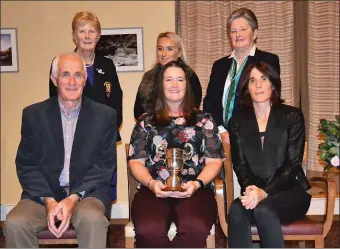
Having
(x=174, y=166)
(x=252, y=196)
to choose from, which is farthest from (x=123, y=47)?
(x=252, y=196)

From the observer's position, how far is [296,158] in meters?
3.18

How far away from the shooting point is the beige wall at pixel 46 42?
526 cm

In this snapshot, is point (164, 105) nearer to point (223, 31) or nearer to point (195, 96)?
point (195, 96)

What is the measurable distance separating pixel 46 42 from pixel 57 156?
99.7 inches

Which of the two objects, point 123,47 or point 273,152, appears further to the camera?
point 123,47

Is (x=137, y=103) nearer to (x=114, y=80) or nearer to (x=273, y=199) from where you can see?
(x=114, y=80)

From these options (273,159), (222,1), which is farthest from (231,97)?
(222,1)

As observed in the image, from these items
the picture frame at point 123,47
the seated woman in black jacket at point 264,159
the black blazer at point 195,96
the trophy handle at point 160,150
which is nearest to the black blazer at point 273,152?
the seated woman in black jacket at point 264,159

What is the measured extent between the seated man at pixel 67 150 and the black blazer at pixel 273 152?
33.0 inches

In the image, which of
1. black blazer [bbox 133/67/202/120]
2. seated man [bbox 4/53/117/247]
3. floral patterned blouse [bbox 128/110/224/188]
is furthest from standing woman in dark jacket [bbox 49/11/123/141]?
floral patterned blouse [bbox 128/110/224/188]

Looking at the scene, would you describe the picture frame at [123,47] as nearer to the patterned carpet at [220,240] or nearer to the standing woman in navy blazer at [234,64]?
the standing woman in navy blazer at [234,64]

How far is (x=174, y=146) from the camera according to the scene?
3223 mm

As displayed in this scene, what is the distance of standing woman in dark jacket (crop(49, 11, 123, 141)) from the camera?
12.3ft

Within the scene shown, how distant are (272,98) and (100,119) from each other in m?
1.14
